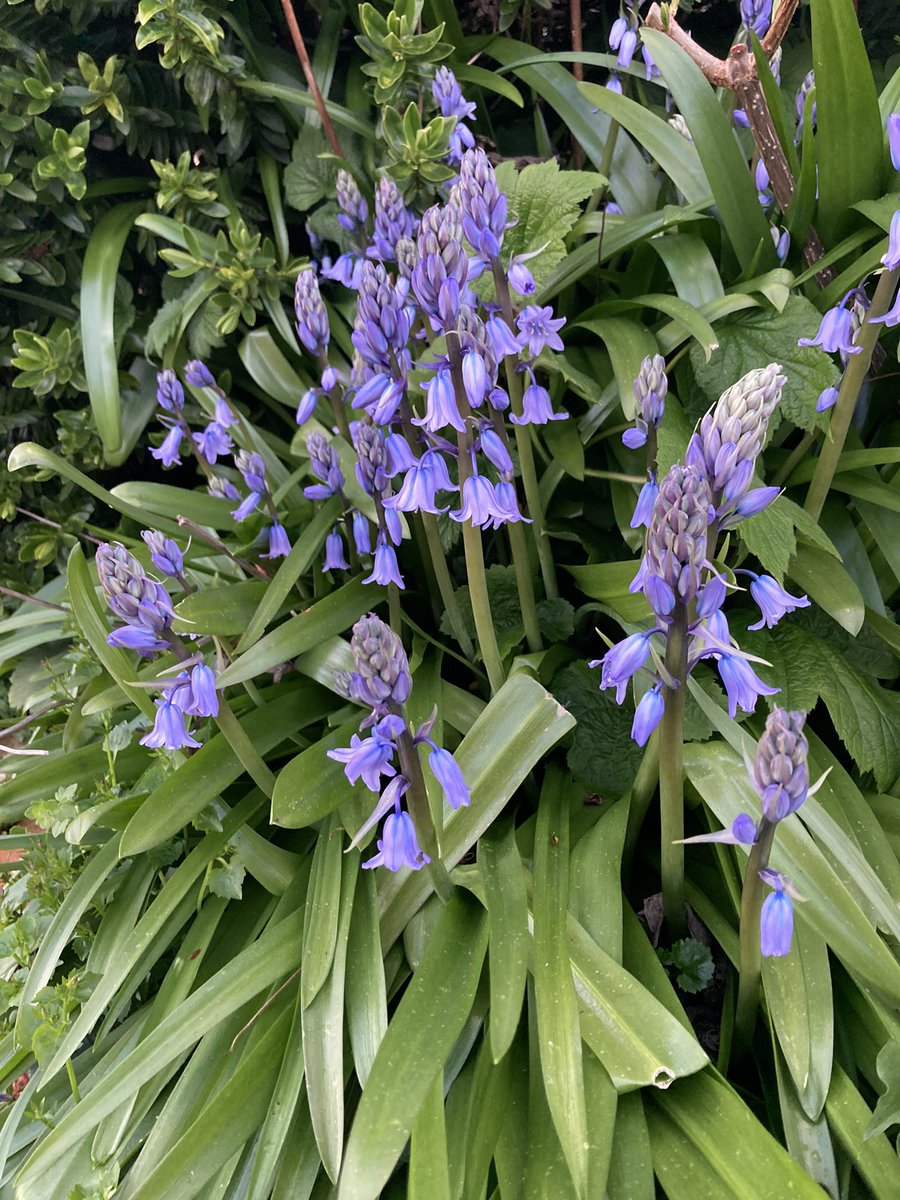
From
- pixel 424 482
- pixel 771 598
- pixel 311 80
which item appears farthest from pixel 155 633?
pixel 311 80

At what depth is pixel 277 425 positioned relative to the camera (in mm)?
3109

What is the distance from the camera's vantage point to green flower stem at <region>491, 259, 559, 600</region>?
1.41 meters

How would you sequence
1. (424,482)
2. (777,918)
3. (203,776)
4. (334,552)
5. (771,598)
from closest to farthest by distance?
(777,918) → (771,598) → (424,482) → (203,776) → (334,552)

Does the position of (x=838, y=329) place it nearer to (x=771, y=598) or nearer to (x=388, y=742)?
(x=771, y=598)

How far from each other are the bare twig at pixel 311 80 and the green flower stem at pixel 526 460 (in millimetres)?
1327

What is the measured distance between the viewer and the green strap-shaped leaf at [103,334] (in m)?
2.58

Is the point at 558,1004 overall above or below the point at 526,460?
below

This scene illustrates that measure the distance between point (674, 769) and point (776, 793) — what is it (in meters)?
0.26

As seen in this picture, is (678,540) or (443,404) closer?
(678,540)

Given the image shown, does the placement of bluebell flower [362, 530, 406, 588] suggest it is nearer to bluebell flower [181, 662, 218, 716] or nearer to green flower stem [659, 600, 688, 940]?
bluebell flower [181, 662, 218, 716]

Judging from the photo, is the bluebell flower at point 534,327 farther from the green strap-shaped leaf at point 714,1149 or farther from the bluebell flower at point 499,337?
the green strap-shaped leaf at point 714,1149

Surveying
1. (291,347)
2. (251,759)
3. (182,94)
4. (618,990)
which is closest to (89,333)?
(291,347)

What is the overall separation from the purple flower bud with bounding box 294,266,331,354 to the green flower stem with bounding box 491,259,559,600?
1.54 feet

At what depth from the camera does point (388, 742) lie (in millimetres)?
1142
